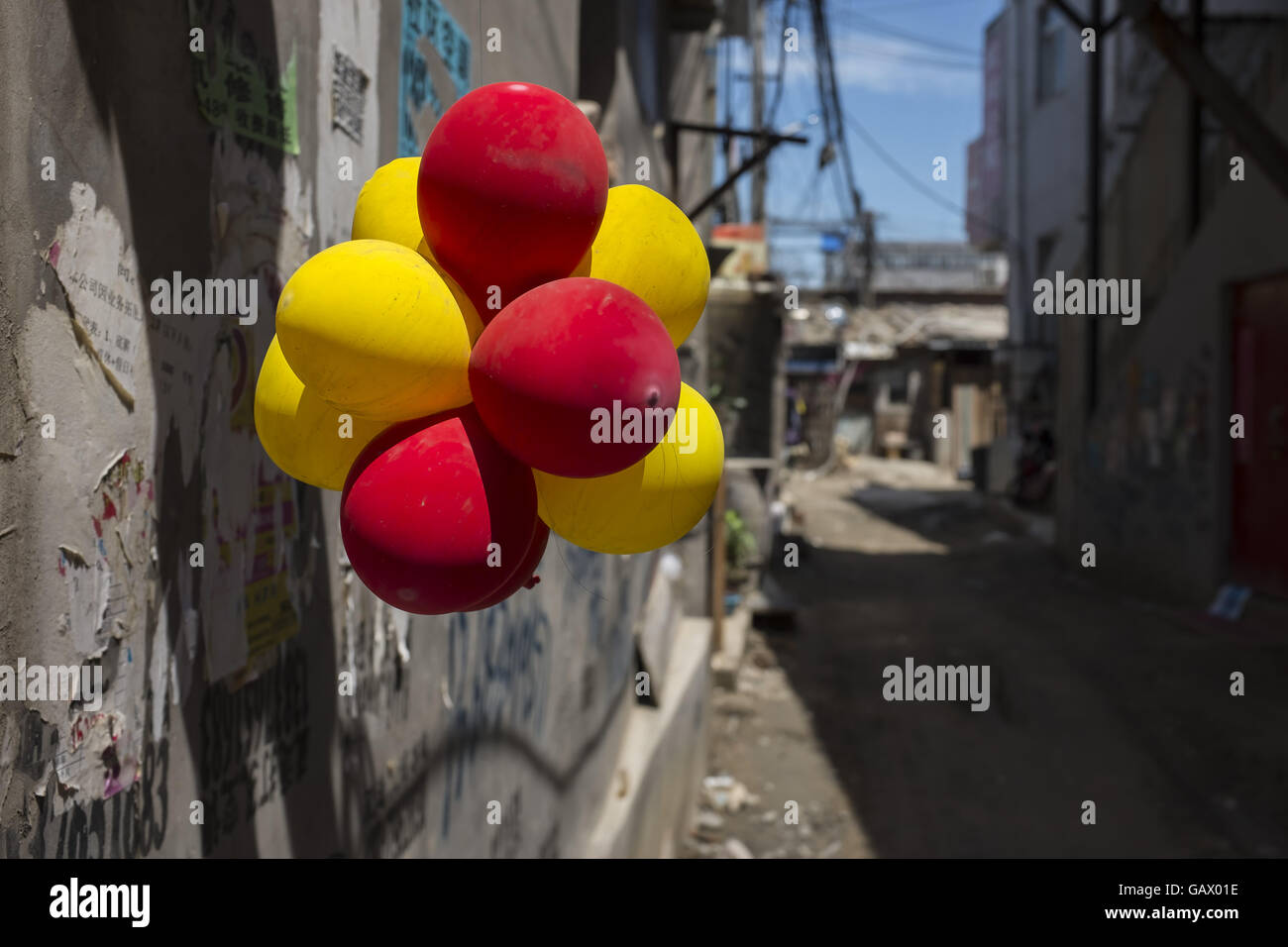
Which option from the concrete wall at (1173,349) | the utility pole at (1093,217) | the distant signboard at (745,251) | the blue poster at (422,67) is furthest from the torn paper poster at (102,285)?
the utility pole at (1093,217)

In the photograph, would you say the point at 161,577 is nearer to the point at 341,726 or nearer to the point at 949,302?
the point at 341,726

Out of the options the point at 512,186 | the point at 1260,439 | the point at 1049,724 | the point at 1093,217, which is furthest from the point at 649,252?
the point at 1093,217

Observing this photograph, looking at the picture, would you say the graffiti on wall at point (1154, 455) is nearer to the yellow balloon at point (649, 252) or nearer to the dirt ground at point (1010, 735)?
the dirt ground at point (1010, 735)

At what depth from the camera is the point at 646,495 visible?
111 centimetres

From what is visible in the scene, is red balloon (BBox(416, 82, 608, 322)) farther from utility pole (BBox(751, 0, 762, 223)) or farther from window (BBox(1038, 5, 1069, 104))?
window (BBox(1038, 5, 1069, 104))

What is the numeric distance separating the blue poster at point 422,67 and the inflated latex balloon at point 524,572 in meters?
1.39

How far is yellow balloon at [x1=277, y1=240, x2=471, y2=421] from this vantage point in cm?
95

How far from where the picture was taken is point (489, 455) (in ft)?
3.33

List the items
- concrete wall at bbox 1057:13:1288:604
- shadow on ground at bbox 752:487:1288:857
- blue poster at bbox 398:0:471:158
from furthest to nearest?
1. concrete wall at bbox 1057:13:1288:604
2. shadow on ground at bbox 752:487:1288:857
3. blue poster at bbox 398:0:471:158

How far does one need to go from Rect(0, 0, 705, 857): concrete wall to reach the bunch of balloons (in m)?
0.25

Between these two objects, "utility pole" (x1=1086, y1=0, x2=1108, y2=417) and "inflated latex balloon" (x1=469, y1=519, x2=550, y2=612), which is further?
"utility pole" (x1=1086, y1=0, x2=1108, y2=417)

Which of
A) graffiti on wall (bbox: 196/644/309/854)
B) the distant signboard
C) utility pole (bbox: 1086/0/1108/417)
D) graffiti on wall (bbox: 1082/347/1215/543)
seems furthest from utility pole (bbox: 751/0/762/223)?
graffiti on wall (bbox: 196/644/309/854)

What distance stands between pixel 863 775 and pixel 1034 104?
21284mm

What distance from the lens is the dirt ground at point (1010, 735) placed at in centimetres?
557
